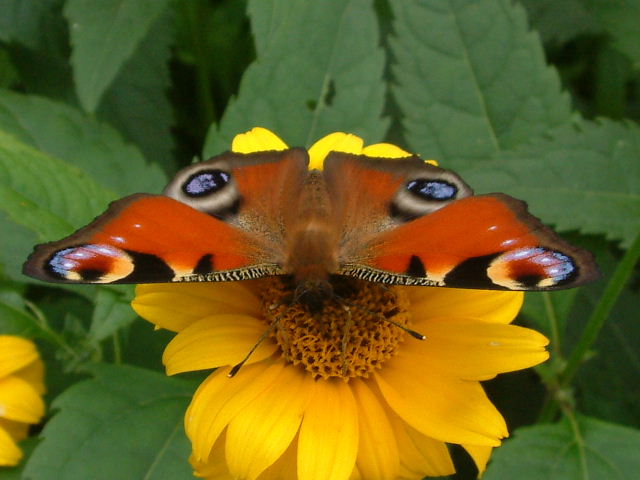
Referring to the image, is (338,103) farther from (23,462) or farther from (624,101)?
(624,101)

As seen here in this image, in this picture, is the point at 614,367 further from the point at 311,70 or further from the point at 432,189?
the point at 311,70

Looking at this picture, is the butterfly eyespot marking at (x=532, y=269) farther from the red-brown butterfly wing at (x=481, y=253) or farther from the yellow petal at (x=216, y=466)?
the yellow petal at (x=216, y=466)

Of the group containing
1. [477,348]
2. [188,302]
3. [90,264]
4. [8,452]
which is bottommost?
[8,452]

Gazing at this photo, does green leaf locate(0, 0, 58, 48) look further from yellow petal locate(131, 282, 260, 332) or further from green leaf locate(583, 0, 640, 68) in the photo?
green leaf locate(583, 0, 640, 68)

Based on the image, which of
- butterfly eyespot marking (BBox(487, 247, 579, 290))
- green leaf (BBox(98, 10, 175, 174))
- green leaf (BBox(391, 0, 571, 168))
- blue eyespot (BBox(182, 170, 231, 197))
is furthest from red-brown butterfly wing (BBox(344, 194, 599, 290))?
green leaf (BBox(98, 10, 175, 174))

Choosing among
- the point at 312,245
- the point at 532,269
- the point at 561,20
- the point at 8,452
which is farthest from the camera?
the point at 561,20

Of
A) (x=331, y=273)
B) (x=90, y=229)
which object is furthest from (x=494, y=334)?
(x=90, y=229)

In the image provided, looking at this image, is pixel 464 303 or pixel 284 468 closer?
pixel 284 468

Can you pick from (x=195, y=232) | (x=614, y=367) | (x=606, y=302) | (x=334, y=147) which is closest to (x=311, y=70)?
(x=334, y=147)
